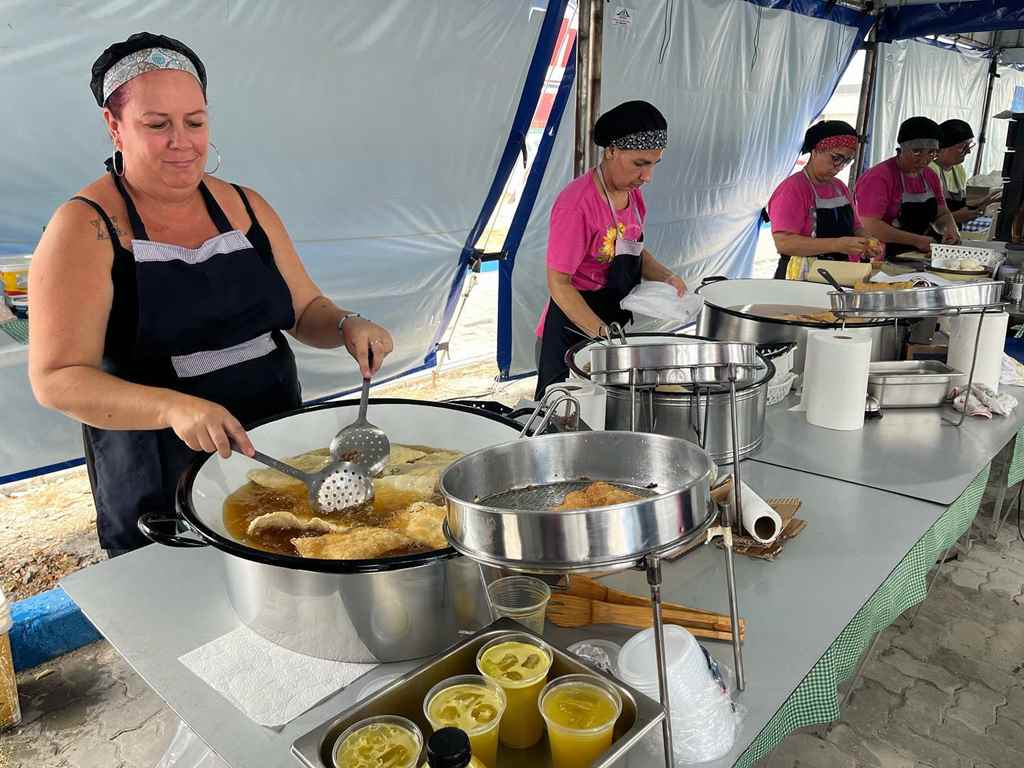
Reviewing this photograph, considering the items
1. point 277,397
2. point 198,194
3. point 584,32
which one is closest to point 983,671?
point 277,397

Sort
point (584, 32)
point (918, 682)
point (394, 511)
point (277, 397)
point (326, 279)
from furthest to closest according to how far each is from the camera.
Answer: point (584, 32) < point (326, 279) < point (918, 682) < point (277, 397) < point (394, 511)

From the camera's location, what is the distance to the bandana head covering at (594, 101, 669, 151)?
2783mm

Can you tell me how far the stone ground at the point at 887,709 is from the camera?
7.30ft

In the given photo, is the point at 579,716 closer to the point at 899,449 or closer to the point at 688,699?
the point at 688,699

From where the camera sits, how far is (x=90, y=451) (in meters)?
1.75

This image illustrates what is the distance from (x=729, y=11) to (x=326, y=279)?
342 centimetres

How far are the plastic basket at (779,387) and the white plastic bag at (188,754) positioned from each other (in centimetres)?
177

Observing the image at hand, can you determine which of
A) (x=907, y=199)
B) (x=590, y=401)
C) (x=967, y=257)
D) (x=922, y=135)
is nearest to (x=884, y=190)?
(x=907, y=199)

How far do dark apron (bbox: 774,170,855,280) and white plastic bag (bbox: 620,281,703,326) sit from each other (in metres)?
1.66

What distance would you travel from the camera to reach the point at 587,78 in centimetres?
424

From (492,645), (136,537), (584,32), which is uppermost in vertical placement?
(584,32)

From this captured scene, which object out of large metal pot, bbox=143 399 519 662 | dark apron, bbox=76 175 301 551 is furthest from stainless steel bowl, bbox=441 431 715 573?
dark apron, bbox=76 175 301 551

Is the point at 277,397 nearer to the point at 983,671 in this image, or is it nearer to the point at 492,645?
the point at 492,645

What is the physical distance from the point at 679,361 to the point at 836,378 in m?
0.94
